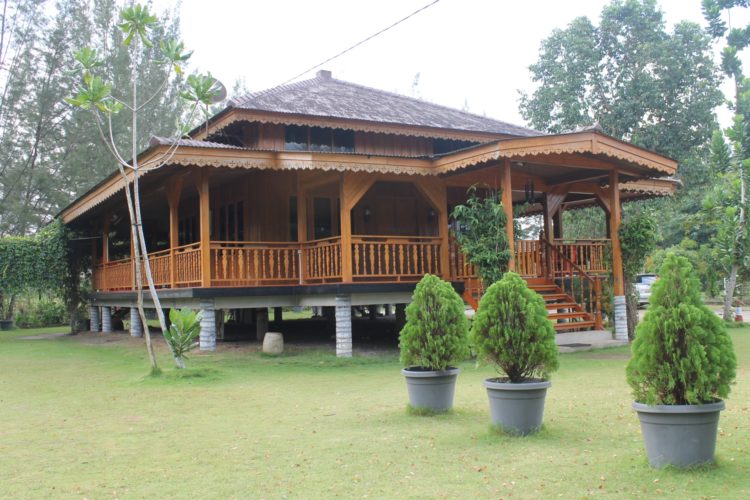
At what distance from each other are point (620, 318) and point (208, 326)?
28.1 ft

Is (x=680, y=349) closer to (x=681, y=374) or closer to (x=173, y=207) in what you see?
(x=681, y=374)

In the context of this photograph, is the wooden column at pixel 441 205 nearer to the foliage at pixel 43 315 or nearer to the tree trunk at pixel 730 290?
the tree trunk at pixel 730 290

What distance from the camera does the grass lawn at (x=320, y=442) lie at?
503 cm

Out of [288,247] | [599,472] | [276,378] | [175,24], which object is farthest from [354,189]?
[175,24]

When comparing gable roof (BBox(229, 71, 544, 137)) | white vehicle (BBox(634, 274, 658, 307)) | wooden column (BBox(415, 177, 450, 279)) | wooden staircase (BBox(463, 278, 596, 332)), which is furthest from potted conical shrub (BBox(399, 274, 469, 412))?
white vehicle (BBox(634, 274, 658, 307))

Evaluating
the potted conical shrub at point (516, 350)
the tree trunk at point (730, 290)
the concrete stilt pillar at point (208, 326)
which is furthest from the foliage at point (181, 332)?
the tree trunk at point (730, 290)

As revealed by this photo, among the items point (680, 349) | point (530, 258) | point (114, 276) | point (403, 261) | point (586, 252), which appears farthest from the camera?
point (114, 276)

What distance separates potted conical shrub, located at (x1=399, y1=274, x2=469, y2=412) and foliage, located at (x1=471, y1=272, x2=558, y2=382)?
2.89 ft

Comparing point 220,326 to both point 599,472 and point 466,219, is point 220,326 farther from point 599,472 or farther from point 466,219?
point 599,472

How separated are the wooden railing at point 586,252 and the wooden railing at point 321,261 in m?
5.35

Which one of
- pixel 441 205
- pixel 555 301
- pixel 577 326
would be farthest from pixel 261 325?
pixel 577 326

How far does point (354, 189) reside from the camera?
532 inches

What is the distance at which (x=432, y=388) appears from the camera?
7527mm

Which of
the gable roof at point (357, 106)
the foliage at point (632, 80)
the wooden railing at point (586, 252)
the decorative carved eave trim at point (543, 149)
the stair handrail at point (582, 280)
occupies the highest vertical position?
the foliage at point (632, 80)
